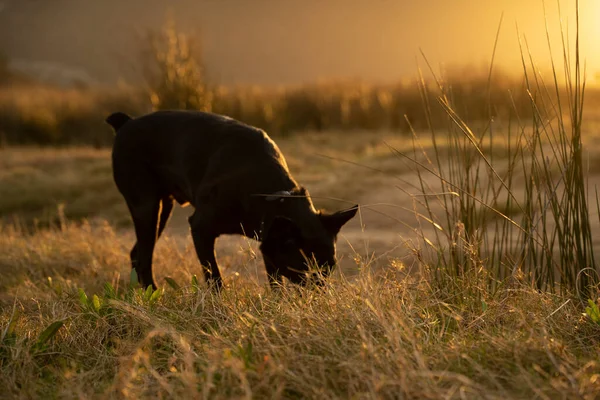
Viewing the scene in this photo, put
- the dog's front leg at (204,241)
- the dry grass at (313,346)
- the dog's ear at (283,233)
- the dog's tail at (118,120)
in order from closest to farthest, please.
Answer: the dry grass at (313,346) < the dog's ear at (283,233) < the dog's front leg at (204,241) < the dog's tail at (118,120)

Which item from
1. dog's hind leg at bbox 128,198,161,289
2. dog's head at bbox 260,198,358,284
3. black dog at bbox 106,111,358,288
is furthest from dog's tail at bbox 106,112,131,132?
dog's head at bbox 260,198,358,284

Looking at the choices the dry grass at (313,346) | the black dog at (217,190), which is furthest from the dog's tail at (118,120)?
the dry grass at (313,346)

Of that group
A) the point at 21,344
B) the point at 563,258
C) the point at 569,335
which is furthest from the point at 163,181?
the point at 569,335

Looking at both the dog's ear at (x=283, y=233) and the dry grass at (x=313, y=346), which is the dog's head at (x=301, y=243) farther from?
the dry grass at (x=313, y=346)

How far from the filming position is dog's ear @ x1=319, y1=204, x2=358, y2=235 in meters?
3.61

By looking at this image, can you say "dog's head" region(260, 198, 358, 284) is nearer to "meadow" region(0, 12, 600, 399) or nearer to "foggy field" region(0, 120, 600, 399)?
"meadow" region(0, 12, 600, 399)

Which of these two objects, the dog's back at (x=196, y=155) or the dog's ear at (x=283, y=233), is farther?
the dog's back at (x=196, y=155)

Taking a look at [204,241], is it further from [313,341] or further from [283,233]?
[313,341]

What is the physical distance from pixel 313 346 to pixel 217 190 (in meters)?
1.69

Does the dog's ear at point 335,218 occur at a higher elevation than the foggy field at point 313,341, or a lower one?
higher

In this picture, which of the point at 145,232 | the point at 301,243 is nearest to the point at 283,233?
the point at 301,243

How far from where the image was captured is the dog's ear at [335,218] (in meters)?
3.61

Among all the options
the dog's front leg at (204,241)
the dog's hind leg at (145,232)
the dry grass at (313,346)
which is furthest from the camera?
the dog's hind leg at (145,232)

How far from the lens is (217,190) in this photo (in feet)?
13.3
